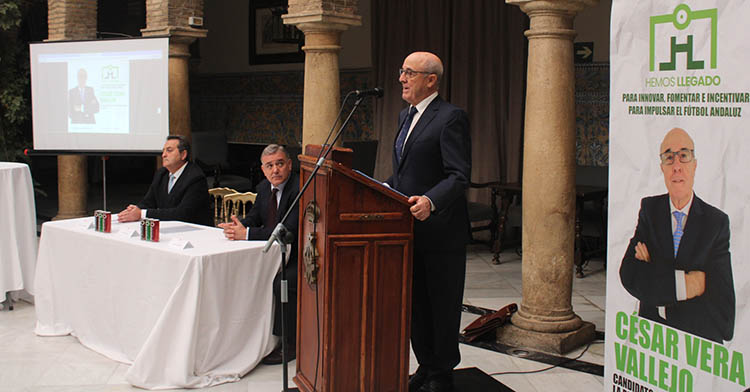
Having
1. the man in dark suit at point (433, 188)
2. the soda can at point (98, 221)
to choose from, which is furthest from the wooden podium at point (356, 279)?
the soda can at point (98, 221)

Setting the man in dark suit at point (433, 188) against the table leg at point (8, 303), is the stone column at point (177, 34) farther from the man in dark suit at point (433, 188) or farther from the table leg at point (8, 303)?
the man in dark suit at point (433, 188)

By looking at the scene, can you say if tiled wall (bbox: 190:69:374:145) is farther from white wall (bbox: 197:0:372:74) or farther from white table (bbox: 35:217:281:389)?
white table (bbox: 35:217:281:389)

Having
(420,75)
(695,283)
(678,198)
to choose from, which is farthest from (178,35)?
(695,283)

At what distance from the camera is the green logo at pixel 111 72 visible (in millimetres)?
7211

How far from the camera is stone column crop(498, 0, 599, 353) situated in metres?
4.64

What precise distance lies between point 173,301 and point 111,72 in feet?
12.6

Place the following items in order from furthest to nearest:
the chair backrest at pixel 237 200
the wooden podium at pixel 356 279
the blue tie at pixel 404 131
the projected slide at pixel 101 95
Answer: the projected slide at pixel 101 95 < the chair backrest at pixel 237 200 < the blue tie at pixel 404 131 < the wooden podium at pixel 356 279

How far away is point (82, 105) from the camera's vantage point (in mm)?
7512

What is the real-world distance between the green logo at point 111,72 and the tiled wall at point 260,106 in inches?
133

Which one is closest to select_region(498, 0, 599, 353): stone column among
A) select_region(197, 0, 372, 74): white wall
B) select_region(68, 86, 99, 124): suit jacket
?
select_region(68, 86, 99, 124): suit jacket

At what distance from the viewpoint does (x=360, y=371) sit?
3.46 meters

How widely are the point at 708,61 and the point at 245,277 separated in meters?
2.63

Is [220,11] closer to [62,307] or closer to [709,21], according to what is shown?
[62,307]

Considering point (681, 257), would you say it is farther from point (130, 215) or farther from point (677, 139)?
point (130, 215)
